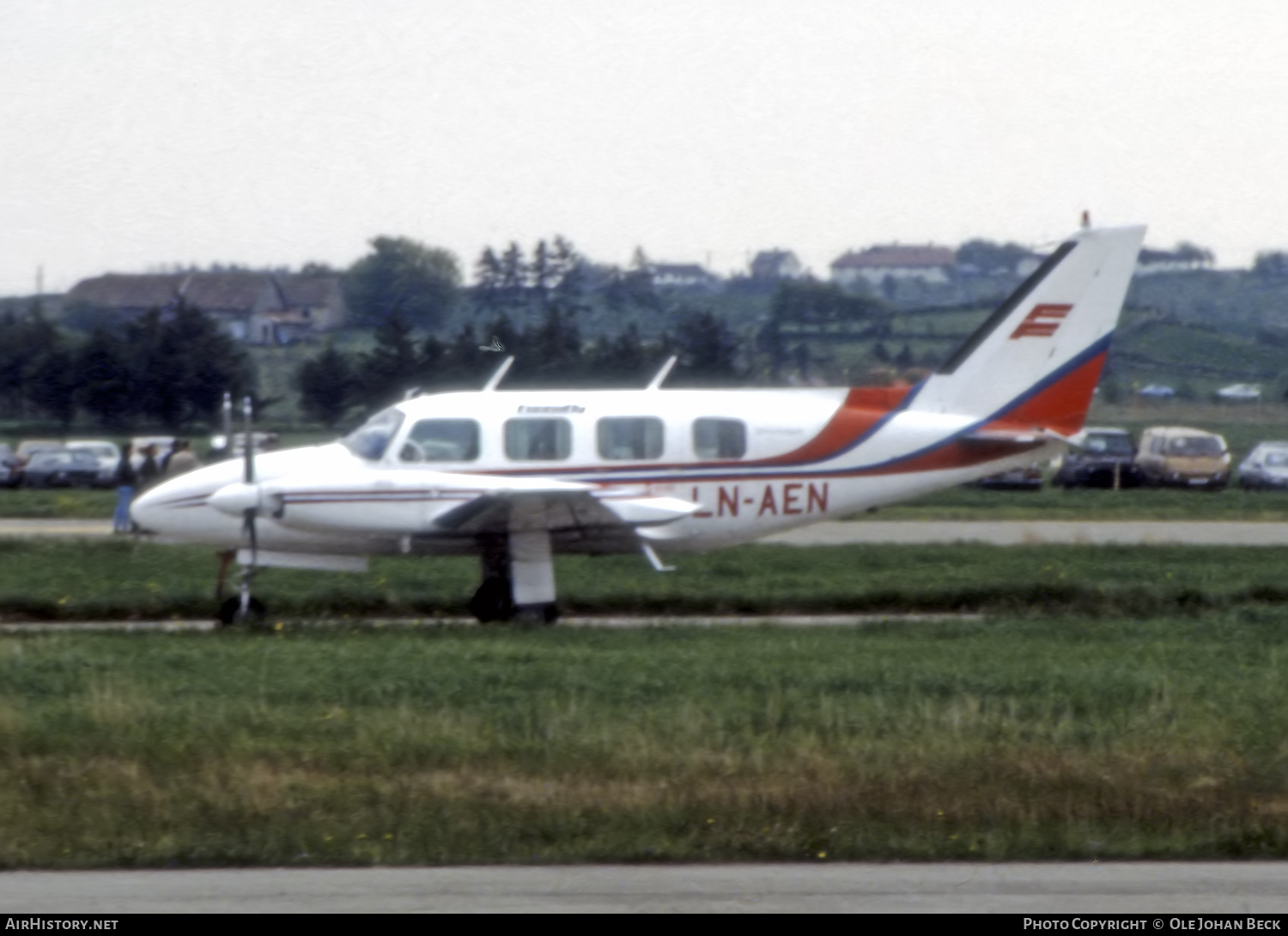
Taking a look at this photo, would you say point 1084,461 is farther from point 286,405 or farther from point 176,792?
point 176,792

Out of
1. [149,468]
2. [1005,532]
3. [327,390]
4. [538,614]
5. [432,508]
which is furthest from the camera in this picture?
[1005,532]

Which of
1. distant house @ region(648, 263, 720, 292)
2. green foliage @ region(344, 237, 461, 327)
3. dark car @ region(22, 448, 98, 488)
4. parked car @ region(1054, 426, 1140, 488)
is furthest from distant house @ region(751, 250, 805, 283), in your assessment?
dark car @ region(22, 448, 98, 488)

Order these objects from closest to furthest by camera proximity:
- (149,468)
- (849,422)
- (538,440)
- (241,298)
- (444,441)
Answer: (444,441) < (538,440) < (849,422) < (149,468) < (241,298)

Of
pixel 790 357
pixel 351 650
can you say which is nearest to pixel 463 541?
pixel 351 650

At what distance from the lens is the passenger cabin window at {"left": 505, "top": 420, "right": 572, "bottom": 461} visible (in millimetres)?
17328

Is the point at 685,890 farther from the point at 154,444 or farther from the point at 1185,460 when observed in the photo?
the point at 1185,460

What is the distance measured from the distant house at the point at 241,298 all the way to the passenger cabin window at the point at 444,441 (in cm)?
953

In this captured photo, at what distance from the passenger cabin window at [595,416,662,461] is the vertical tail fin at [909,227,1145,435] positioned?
2998 millimetres

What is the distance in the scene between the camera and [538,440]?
17359mm

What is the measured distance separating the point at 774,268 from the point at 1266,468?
19.1 m

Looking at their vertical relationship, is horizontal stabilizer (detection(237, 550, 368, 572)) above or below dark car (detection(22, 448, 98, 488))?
above

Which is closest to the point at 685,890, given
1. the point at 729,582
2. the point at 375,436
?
the point at 375,436

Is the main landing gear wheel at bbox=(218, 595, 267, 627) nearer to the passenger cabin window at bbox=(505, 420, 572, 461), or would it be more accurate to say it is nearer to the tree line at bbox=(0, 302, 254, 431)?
the passenger cabin window at bbox=(505, 420, 572, 461)

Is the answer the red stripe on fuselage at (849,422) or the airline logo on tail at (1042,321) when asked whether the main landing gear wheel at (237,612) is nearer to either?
the red stripe on fuselage at (849,422)
